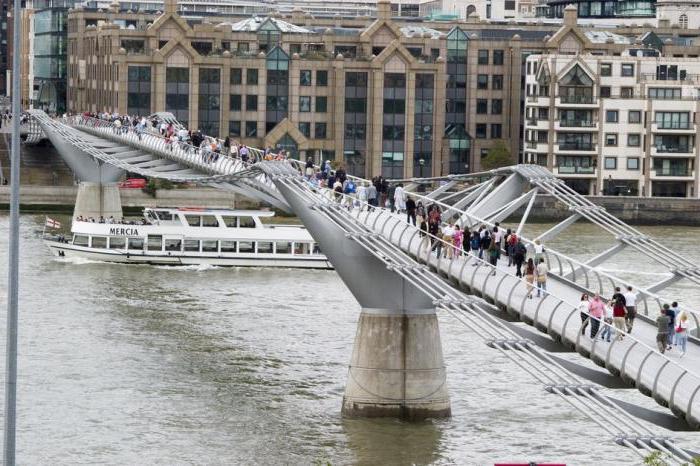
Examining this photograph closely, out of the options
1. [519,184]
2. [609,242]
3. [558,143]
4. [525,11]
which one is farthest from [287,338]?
[525,11]

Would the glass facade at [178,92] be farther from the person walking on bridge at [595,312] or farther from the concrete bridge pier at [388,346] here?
the person walking on bridge at [595,312]

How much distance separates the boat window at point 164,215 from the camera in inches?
2959

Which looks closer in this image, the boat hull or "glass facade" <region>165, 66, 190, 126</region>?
the boat hull

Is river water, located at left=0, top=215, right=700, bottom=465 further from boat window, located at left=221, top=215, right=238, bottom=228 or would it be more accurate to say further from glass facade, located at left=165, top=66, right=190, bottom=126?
glass facade, located at left=165, top=66, right=190, bottom=126

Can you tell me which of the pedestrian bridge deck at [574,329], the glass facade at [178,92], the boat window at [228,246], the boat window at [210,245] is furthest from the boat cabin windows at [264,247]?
the glass facade at [178,92]

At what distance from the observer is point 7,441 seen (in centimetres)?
2520

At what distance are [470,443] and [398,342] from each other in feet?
10.4

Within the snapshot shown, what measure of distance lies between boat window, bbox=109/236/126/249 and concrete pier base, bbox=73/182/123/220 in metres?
12.1

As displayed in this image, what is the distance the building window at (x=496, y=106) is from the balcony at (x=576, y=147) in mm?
7754

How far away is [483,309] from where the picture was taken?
3253cm

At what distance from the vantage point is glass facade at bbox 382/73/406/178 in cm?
10631

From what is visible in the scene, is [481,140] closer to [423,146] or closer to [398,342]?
[423,146]

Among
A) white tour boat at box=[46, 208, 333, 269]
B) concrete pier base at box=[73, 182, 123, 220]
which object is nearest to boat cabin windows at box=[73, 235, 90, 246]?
white tour boat at box=[46, 208, 333, 269]

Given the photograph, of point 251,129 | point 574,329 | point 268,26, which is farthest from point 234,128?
point 574,329
